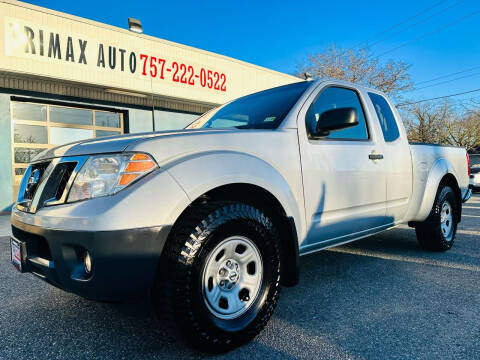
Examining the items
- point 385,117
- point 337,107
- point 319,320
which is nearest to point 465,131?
point 385,117

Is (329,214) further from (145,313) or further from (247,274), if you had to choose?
(145,313)

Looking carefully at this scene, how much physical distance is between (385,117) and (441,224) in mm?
1497

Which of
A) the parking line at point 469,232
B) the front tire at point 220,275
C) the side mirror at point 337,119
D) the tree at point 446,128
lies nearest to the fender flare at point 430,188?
the side mirror at point 337,119

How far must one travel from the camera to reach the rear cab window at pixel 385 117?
3337mm

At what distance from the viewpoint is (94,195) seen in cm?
168

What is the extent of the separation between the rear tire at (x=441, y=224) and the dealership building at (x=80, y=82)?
7.57 meters

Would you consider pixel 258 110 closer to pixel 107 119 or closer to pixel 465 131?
pixel 107 119

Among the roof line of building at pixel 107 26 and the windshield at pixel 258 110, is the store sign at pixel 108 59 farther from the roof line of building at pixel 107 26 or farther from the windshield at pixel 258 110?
the windshield at pixel 258 110

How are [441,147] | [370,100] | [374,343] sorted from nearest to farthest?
[374,343] → [370,100] → [441,147]

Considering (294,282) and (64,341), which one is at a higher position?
(294,282)

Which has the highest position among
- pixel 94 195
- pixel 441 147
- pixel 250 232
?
pixel 441 147

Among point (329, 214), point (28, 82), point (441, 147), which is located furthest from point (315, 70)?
point (329, 214)

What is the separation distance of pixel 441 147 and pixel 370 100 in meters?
1.42

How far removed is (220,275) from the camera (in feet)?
6.38
